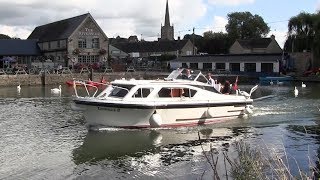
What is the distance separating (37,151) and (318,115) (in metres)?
17.5

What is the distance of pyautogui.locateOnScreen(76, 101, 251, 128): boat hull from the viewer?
864 inches

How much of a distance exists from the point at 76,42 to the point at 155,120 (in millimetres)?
58058

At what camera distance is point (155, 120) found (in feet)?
72.6

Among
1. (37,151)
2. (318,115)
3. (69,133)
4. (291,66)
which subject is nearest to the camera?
(37,151)

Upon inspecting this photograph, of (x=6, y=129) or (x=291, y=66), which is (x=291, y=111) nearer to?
(x=6, y=129)

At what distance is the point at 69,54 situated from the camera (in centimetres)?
7700

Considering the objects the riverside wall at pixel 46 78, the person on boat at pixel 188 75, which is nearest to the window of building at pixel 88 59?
the riverside wall at pixel 46 78

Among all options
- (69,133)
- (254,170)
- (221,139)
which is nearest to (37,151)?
(69,133)

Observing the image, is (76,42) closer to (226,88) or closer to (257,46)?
(257,46)

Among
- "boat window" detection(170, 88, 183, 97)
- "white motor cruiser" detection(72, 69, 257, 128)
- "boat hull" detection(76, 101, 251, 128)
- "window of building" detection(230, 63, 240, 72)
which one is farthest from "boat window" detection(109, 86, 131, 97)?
"window of building" detection(230, 63, 240, 72)

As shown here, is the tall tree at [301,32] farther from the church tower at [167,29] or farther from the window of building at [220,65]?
the church tower at [167,29]

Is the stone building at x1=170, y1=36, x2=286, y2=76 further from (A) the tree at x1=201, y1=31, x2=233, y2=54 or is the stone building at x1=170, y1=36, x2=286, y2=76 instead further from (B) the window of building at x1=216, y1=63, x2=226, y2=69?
(A) the tree at x1=201, y1=31, x2=233, y2=54

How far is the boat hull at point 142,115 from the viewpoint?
72.0ft

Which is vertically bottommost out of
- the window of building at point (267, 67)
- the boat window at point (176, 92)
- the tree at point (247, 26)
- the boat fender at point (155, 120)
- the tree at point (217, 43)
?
the boat fender at point (155, 120)
